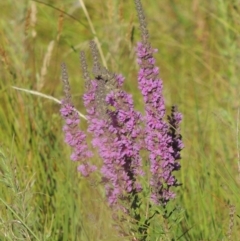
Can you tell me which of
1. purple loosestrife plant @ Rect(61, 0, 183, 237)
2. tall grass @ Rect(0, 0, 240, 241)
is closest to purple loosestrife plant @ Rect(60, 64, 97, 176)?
purple loosestrife plant @ Rect(61, 0, 183, 237)

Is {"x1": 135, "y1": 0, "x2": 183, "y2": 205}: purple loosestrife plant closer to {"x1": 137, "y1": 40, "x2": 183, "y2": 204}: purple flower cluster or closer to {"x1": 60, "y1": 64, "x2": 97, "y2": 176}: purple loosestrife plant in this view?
{"x1": 137, "y1": 40, "x2": 183, "y2": 204}: purple flower cluster

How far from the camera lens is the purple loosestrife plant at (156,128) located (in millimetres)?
2568

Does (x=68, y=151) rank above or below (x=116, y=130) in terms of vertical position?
above

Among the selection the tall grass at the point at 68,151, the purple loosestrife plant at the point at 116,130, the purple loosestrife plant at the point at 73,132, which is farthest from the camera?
the tall grass at the point at 68,151

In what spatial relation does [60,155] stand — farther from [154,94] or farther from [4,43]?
[154,94]

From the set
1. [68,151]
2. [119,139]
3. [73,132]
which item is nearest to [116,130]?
[119,139]

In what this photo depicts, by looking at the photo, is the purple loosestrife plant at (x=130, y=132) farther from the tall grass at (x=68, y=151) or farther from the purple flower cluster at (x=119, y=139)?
the tall grass at (x=68, y=151)

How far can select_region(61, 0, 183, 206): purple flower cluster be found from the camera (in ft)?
8.41

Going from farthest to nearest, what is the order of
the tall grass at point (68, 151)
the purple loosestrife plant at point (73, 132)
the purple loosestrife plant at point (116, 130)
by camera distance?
the tall grass at point (68, 151)
the purple loosestrife plant at point (73, 132)
the purple loosestrife plant at point (116, 130)

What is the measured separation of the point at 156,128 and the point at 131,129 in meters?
0.08

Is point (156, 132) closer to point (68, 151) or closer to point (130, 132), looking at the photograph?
point (130, 132)

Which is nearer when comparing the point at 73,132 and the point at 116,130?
the point at 116,130

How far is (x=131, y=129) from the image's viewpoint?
258 cm

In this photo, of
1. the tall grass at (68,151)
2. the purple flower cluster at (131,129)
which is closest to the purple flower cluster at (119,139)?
the purple flower cluster at (131,129)
